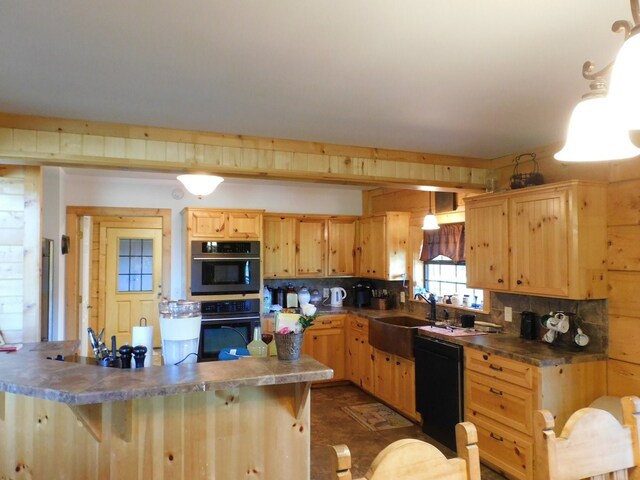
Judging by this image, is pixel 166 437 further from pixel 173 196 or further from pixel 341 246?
pixel 341 246

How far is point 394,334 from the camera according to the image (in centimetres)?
432

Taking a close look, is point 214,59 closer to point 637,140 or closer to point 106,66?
point 106,66

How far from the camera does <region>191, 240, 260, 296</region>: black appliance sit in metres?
4.73

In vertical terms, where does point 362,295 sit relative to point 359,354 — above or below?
above

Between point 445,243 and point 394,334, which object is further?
point 445,243

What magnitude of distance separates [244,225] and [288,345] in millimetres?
2989

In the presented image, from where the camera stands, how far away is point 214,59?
1.99 meters

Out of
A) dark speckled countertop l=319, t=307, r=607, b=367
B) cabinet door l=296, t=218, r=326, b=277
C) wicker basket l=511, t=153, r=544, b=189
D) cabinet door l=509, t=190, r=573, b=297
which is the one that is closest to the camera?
dark speckled countertop l=319, t=307, r=607, b=367

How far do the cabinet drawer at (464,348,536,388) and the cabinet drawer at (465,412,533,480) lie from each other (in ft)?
1.20

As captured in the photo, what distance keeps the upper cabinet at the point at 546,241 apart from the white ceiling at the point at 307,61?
0.53 meters

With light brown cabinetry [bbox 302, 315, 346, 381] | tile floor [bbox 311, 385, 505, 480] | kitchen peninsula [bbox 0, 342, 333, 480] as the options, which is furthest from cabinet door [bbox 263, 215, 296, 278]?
kitchen peninsula [bbox 0, 342, 333, 480]

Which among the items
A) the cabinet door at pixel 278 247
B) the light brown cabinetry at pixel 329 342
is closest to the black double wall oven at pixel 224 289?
the cabinet door at pixel 278 247

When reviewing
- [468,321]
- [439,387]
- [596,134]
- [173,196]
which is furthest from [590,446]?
[173,196]

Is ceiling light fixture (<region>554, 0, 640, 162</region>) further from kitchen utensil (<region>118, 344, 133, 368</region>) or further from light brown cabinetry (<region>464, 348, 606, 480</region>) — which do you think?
kitchen utensil (<region>118, 344, 133, 368</region>)
